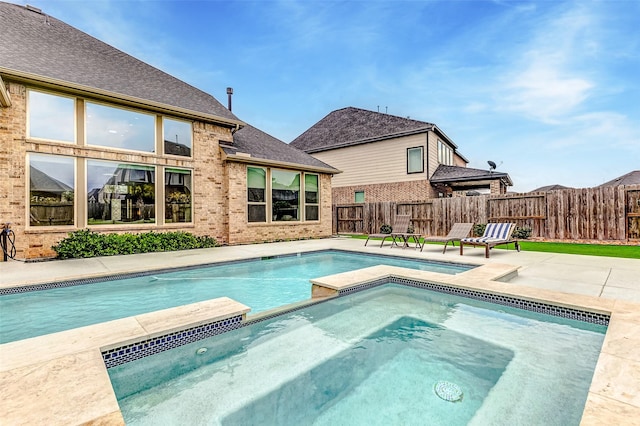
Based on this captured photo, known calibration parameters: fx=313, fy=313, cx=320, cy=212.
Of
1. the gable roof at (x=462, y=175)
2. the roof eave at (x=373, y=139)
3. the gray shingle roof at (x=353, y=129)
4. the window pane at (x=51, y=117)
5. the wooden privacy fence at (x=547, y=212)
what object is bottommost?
the wooden privacy fence at (x=547, y=212)

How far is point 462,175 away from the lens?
53.2ft

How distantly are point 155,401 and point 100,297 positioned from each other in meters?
3.51

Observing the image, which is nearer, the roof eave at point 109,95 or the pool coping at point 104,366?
the pool coping at point 104,366

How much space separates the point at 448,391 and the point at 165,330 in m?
2.57

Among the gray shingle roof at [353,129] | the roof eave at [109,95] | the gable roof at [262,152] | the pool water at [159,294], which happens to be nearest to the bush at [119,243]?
the pool water at [159,294]

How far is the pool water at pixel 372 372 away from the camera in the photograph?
7.39 feet

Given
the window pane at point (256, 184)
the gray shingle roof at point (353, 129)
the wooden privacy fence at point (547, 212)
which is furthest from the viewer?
the gray shingle roof at point (353, 129)

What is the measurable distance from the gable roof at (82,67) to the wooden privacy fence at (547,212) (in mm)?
9015

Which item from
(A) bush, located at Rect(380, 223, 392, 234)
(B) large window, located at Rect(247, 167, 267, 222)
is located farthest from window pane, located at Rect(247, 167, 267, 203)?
(A) bush, located at Rect(380, 223, 392, 234)

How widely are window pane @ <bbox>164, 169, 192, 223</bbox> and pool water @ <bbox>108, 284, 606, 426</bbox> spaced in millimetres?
7636

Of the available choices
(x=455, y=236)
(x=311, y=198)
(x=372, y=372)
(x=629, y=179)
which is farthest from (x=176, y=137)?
(x=629, y=179)

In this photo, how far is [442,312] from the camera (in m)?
4.20

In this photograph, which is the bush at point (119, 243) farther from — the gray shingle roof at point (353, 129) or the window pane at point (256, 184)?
the gray shingle roof at point (353, 129)

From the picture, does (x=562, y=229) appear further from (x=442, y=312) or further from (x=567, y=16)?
(x=442, y=312)
